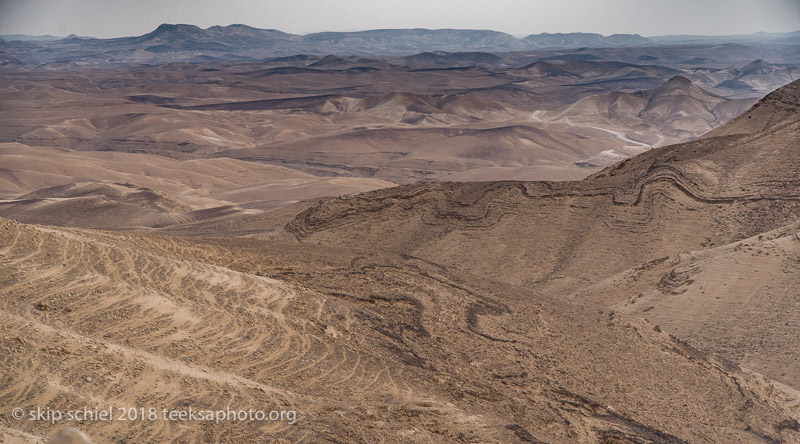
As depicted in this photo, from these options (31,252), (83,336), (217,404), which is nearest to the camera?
(217,404)

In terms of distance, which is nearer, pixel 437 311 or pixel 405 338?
pixel 405 338

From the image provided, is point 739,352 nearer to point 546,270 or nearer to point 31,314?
point 546,270

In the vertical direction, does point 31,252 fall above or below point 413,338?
above

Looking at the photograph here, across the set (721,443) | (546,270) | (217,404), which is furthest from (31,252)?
(546,270)

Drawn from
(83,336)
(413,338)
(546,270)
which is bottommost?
(546,270)

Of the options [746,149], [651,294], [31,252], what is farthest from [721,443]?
[746,149]

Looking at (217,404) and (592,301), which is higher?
(217,404)

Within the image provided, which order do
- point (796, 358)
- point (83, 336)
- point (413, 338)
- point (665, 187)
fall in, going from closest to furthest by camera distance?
point (83, 336), point (413, 338), point (796, 358), point (665, 187)

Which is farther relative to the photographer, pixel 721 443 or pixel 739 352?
pixel 739 352

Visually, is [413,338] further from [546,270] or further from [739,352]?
[546,270]
